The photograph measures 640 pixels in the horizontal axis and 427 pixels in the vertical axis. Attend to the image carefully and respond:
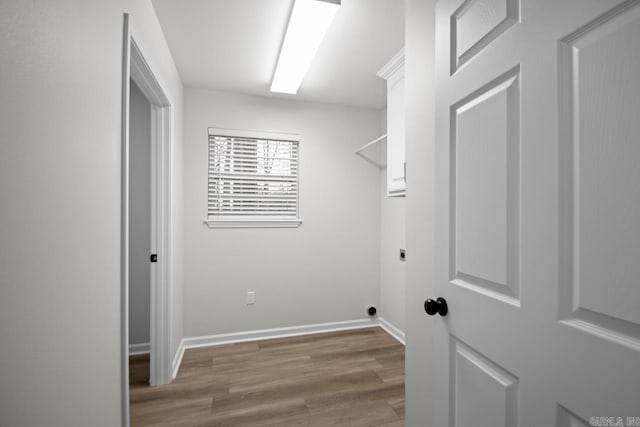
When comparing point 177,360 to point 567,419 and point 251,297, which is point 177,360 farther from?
point 567,419

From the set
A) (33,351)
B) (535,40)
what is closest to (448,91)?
(535,40)

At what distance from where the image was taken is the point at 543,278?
2.12ft

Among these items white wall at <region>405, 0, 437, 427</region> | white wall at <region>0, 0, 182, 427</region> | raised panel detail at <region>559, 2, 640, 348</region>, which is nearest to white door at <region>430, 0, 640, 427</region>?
raised panel detail at <region>559, 2, 640, 348</region>

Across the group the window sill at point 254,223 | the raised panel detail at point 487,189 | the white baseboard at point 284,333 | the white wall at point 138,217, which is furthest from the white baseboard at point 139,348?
the raised panel detail at point 487,189

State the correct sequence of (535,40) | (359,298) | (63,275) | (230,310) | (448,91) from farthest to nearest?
(359,298), (230,310), (448,91), (63,275), (535,40)

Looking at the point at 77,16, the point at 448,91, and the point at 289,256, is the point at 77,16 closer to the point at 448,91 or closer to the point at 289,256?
the point at 448,91

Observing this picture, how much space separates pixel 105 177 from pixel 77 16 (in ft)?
1.62

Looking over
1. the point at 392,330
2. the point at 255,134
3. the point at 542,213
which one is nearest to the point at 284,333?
the point at 392,330

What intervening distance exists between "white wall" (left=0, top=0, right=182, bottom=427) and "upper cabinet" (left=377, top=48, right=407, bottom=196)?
5.11 feet

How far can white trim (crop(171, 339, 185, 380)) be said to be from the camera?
Answer: 87.6 inches

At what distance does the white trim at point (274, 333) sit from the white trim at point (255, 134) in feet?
6.52

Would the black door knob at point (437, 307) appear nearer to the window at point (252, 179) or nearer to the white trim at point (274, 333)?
the window at point (252, 179)

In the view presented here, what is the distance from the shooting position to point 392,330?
3045mm

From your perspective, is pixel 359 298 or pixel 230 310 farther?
pixel 359 298
